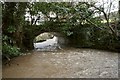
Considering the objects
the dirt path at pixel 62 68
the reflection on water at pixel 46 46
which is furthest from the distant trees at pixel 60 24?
the dirt path at pixel 62 68

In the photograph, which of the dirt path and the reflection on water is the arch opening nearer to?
the reflection on water

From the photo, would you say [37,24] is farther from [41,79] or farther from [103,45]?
[41,79]

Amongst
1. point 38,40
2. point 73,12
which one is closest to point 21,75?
point 73,12

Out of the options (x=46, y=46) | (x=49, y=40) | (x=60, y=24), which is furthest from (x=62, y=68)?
(x=49, y=40)

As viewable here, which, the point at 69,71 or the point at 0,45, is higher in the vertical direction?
the point at 0,45

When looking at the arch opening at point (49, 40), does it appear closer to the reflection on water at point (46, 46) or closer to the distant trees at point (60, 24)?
the reflection on water at point (46, 46)

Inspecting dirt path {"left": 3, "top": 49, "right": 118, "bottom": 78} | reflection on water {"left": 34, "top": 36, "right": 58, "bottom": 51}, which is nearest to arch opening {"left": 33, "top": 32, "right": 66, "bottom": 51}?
reflection on water {"left": 34, "top": 36, "right": 58, "bottom": 51}

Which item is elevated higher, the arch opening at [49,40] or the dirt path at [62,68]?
the arch opening at [49,40]

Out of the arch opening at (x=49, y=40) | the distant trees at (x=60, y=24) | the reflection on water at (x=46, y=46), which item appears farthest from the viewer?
the arch opening at (x=49, y=40)

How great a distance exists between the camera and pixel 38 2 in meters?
4.57

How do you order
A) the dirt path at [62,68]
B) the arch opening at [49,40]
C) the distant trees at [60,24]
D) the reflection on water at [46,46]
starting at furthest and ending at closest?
the arch opening at [49,40] < the reflection on water at [46,46] < the distant trees at [60,24] < the dirt path at [62,68]

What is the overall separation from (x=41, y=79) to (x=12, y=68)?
104 centimetres

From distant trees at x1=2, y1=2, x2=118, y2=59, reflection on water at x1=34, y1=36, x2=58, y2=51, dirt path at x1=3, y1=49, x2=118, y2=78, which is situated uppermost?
distant trees at x1=2, y1=2, x2=118, y2=59

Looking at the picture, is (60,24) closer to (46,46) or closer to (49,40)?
(46,46)
